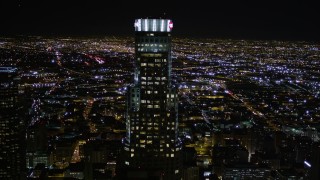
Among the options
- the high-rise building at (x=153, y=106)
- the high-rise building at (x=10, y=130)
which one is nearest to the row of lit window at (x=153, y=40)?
the high-rise building at (x=153, y=106)

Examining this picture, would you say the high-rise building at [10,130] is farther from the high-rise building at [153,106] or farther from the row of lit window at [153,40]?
the row of lit window at [153,40]

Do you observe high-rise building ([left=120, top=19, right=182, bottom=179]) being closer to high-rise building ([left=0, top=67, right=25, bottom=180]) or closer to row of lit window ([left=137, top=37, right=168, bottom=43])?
row of lit window ([left=137, top=37, right=168, bottom=43])

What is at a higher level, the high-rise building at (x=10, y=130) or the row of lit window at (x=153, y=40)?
the row of lit window at (x=153, y=40)

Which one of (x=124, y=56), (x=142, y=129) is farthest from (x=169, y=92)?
(x=124, y=56)

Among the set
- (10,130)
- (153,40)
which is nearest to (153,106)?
(153,40)

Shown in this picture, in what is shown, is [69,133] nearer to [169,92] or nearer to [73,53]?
[169,92]
